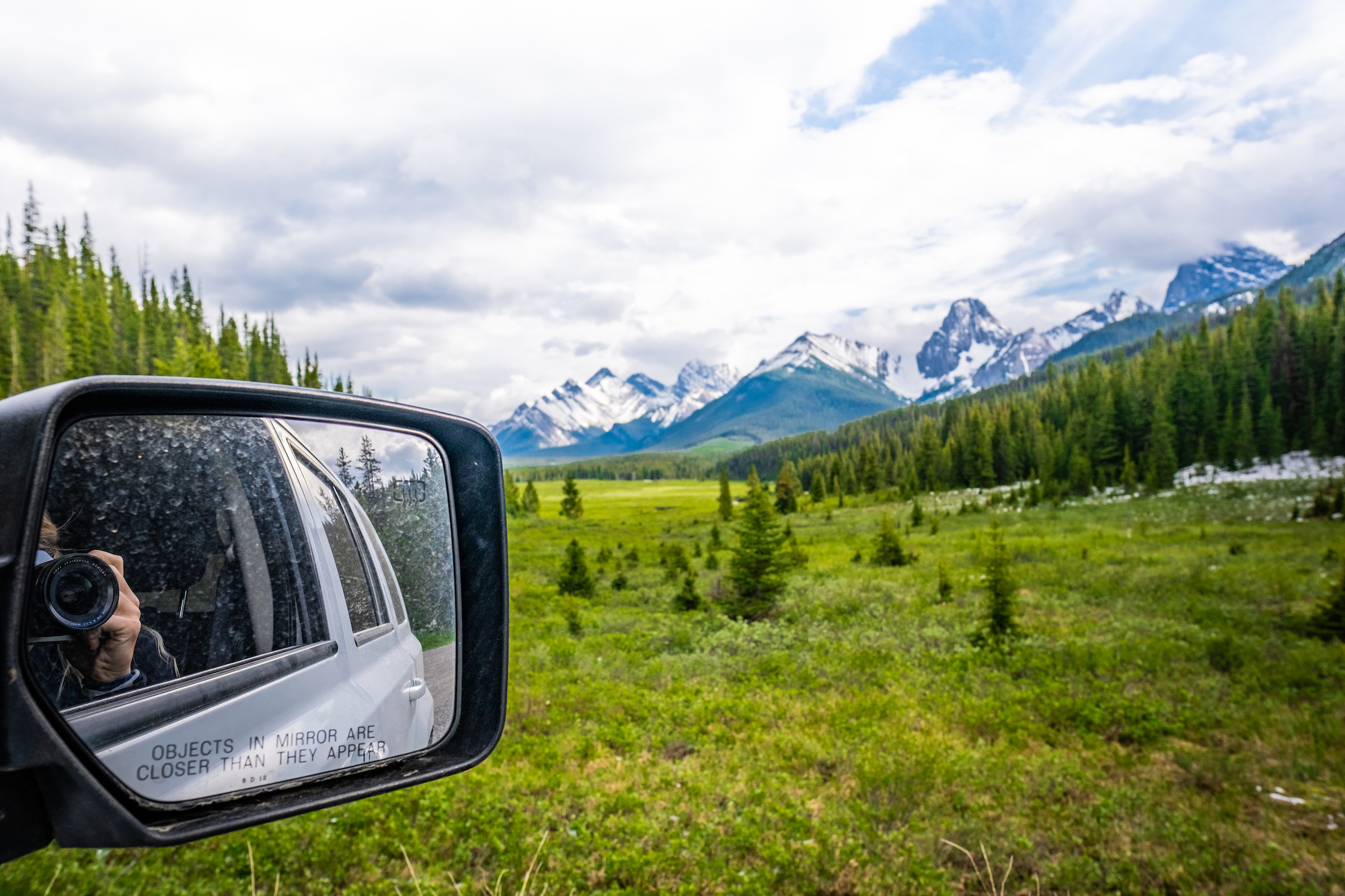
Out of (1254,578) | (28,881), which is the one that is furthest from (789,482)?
(28,881)

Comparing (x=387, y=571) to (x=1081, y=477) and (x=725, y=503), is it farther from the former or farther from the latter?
(x=1081, y=477)

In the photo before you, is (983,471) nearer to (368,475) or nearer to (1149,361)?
(1149,361)

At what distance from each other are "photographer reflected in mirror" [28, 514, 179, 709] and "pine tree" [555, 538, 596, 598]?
19.4 metres

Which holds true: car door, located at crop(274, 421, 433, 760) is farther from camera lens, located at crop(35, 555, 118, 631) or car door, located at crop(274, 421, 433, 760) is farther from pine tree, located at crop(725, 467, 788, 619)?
pine tree, located at crop(725, 467, 788, 619)

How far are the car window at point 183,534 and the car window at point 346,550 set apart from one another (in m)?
0.07

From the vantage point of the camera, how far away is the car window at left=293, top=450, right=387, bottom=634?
1.66m

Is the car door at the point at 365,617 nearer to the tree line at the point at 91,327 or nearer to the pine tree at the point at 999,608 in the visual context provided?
the pine tree at the point at 999,608

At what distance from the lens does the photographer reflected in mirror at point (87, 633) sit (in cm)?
98

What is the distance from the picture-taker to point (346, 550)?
5.67ft

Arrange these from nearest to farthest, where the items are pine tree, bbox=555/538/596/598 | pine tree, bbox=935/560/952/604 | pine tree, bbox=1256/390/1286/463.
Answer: pine tree, bbox=935/560/952/604
pine tree, bbox=555/538/596/598
pine tree, bbox=1256/390/1286/463

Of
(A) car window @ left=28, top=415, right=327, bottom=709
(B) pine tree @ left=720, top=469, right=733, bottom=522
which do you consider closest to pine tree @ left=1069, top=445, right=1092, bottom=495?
(B) pine tree @ left=720, top=469, right=733, bottom=522

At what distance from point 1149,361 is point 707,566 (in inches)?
2802

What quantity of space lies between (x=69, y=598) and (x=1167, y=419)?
7670 centimetres

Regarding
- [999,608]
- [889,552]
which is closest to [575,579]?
[889,552]
